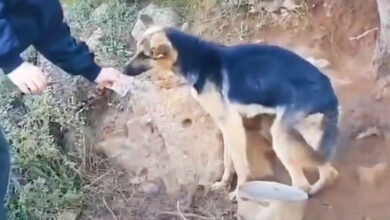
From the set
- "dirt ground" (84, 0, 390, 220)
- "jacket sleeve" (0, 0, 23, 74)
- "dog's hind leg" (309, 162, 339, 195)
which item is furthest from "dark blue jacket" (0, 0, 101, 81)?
"dog's hind leg" (309, 162, 339, 195)

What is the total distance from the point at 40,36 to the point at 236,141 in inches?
16.7

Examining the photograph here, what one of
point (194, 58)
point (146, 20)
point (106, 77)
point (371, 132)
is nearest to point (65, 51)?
point (106, 77)

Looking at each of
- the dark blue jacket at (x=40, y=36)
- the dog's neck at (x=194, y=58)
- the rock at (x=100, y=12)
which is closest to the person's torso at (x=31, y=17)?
the dark blue jacket at (x=40, y=36)

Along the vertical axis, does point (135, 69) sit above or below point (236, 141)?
above

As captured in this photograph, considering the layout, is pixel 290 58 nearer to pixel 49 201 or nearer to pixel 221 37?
pixel 221 37

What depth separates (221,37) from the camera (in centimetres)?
174

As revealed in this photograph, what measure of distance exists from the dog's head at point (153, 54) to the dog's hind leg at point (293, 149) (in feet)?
0.73

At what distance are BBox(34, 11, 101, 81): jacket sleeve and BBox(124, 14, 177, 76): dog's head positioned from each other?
4.7 inches

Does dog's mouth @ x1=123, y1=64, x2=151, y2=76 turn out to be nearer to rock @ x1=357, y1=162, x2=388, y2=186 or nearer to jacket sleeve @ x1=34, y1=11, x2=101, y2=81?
jacket sleeve @ x1=34, y1=11, x2=101, y2=81

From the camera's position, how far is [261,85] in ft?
5.11

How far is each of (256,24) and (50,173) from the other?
20.9 inches

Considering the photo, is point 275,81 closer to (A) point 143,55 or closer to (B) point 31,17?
(A) point 143,55

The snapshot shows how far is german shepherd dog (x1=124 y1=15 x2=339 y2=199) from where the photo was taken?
5.08 ft

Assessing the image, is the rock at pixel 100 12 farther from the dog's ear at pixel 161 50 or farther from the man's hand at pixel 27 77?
the man's hand at pixel 27 77
